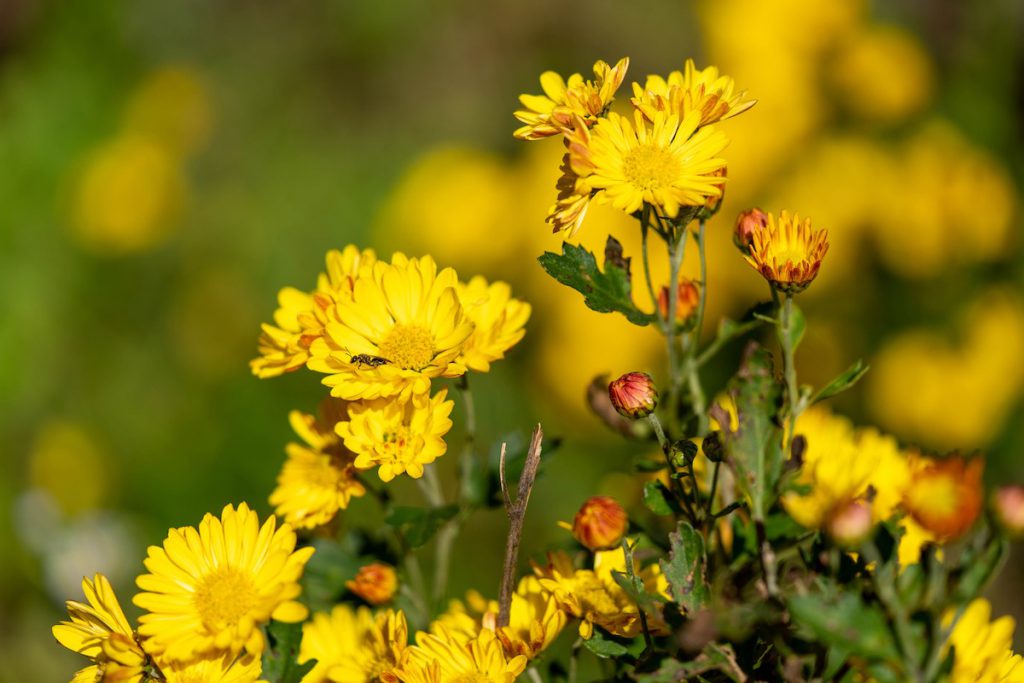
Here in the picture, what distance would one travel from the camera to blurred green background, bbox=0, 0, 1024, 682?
8.48ft

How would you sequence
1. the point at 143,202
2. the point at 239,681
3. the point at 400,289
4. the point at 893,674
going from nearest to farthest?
the point at 893,674
the point at 239,681
the point at 400,289
the point at 143,202

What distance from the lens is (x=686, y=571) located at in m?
0.79

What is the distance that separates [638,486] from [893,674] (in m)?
0.51

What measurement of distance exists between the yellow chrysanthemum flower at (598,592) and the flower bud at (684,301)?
0.78 ft

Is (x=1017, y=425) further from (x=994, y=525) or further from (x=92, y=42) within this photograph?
(x=92, y=42)

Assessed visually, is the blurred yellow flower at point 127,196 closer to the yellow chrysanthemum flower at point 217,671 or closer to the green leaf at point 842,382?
the yellow chrysanthemum flower at point 217,671

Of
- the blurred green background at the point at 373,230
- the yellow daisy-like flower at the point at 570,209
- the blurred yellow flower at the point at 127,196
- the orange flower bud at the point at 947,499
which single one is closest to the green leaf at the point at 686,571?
the orange flower bud at the point at 947,499

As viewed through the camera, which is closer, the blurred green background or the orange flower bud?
the orange flower bud

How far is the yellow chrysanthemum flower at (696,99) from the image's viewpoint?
918mm

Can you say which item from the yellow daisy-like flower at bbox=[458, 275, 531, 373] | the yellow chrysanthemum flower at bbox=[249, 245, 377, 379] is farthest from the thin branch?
the yellow chrysanthemum flower at bbox=[249, 245, 377, 379]

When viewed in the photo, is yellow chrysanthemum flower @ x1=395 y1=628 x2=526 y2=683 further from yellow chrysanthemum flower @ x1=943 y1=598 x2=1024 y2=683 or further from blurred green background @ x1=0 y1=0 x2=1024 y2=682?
blurred green background @ x1=0 y1=0 x2=1024 y2=682

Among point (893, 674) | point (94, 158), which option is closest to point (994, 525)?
point (893, 674)

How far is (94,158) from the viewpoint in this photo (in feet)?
12.1

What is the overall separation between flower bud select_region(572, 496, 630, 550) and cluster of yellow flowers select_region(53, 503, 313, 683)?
22cm
